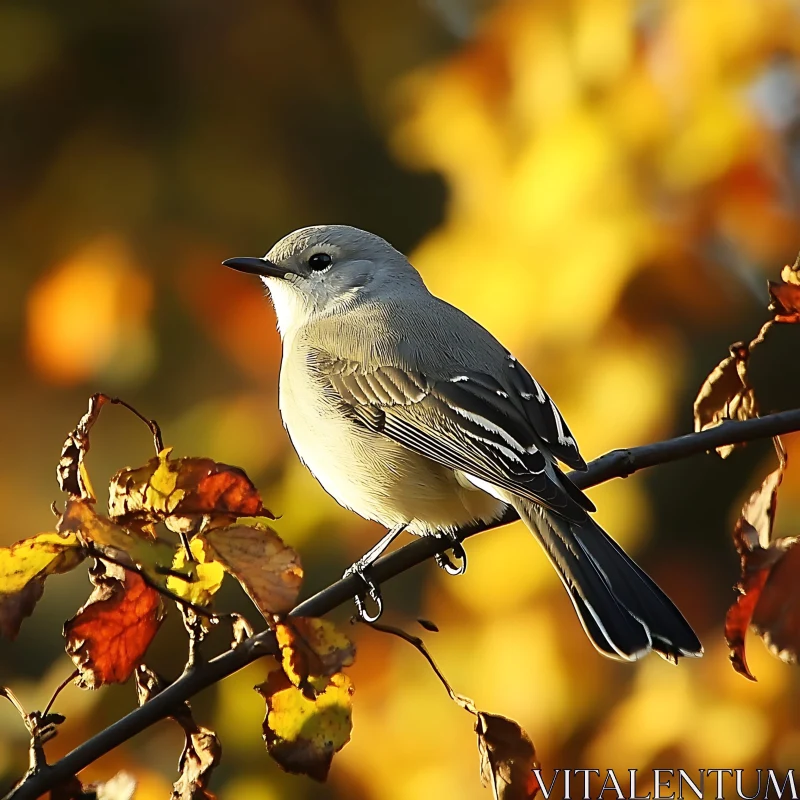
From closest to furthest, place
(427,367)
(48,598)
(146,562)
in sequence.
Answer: (146,562) < (427,367) < (48,598)

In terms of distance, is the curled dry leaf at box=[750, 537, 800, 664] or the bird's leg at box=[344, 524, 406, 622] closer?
the curled dry leaf at box=[750, 537, 800, 664]

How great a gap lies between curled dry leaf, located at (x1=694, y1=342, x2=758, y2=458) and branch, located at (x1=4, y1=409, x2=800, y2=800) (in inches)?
5.8

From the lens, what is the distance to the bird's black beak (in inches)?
132

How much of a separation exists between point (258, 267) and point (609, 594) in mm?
1630

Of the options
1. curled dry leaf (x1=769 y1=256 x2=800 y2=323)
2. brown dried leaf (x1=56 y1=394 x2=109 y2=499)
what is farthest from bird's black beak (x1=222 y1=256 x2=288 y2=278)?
curled dry leaf (x1=769 y1=256 x2=800 y2=323)

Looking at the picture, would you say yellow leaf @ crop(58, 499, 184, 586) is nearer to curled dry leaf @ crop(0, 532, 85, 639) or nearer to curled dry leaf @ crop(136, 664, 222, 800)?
curled dry leaf @ crop(0, 532, 85, 639)

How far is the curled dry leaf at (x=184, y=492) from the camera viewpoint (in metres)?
1.64

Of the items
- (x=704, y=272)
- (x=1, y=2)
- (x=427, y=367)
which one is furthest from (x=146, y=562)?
(x=1, y=2)

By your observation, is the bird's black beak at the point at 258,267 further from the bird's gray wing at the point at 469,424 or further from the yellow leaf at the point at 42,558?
the yellow leaf at the point at 42,558

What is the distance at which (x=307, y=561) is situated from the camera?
4348 millimetres

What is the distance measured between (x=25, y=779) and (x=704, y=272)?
3417 millimetres

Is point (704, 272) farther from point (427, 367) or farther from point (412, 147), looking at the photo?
point (427, 367)

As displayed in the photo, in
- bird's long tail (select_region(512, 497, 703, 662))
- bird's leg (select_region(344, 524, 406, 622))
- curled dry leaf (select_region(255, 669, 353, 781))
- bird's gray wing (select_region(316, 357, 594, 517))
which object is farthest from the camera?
bird's gray wing (select_region(316, 357, 594, 517))

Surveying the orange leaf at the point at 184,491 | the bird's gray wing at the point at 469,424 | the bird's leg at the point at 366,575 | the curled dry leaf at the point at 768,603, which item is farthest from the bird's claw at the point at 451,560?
the orange leaf at the point at 184,491
